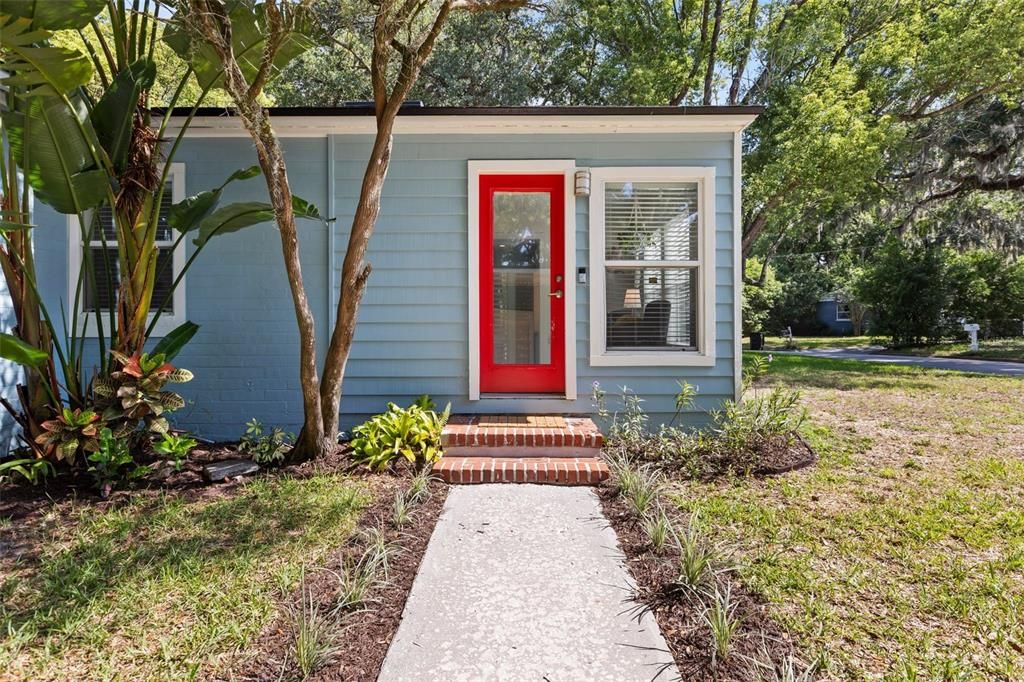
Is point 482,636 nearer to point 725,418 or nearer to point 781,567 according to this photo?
point 781,567

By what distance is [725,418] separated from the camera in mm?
4750

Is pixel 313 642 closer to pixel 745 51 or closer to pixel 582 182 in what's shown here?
pixel 582 182

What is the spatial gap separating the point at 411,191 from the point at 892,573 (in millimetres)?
4420

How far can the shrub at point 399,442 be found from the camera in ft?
13.0

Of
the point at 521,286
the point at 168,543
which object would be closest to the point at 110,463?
the point at 168,543

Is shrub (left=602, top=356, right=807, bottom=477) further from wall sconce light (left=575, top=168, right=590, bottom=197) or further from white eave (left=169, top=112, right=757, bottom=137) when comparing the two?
white eave (left=169, top=112, right=757, bottom=137)

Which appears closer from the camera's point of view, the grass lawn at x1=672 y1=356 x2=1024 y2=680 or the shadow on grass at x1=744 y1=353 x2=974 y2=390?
the grass lawn at x1=672 y1=356 x2=1024 y2=680

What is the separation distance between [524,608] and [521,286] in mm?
3196

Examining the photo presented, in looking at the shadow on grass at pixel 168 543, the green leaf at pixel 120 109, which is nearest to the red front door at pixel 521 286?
the shadow on grass at pixel 168 543

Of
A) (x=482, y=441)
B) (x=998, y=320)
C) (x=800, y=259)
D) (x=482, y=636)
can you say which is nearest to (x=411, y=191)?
(x=482, y=441)

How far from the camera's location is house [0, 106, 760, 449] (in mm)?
4809

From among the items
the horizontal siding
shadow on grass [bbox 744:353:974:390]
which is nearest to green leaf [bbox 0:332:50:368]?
the horizontal siding

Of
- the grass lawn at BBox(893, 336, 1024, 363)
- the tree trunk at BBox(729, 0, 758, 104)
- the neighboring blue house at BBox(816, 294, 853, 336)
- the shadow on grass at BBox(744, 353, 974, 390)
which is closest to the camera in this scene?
the shadow on grass at BBox(744, 353, 974, 390)

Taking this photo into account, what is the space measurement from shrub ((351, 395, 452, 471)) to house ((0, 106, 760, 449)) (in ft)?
2.46
